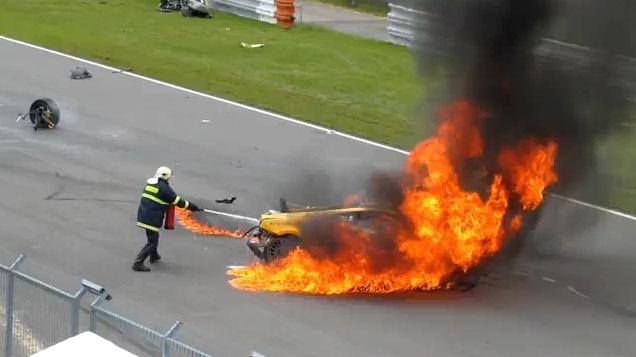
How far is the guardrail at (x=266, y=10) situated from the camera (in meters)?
36.0

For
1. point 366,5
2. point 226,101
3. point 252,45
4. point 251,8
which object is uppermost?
point 366,5

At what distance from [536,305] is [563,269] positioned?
146 centimetres

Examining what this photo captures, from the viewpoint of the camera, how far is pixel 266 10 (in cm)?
3634

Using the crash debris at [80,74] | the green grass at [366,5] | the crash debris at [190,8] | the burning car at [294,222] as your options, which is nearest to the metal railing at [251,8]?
the crash debris at [190,8]

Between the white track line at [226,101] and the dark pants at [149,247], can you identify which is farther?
the white track line at [226,101]

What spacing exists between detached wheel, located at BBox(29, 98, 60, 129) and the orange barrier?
13.9 metres

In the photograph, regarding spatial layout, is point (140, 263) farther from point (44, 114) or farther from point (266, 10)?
point (266, 10)

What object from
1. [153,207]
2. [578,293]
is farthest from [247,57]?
[578,293]

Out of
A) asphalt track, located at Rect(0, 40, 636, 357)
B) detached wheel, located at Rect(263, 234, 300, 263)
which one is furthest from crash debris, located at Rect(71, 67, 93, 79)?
detached wheel, located at Rect(263, 234, 300, 263)

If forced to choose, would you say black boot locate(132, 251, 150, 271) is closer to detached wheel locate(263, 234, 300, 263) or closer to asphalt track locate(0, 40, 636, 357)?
asphalt track locate(0, 40, 636, 357)

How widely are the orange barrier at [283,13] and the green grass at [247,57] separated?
459 millimetres

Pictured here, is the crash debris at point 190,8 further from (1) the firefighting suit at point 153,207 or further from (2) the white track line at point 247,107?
(1) the firefighting suit at point 153,207

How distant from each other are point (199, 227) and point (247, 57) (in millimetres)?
14161

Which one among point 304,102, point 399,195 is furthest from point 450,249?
point 304,102
